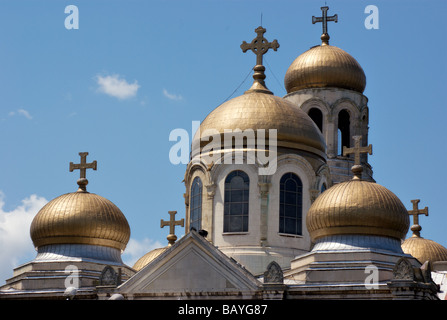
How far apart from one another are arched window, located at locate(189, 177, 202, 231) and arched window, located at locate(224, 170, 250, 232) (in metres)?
1.34

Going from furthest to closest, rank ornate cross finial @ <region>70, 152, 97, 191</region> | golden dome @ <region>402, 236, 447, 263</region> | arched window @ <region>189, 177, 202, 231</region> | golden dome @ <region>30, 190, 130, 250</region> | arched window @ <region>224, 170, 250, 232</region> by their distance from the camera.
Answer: golden dome @ <region>402, 236, 447, 263</region> < ornate cross finial @ <region>70, 152, 97, 191</region> < arched window @ <region>189, 177, 202, 231</region> < golden dome @ <region>30, 190, 130, 250</region> < arched window @ <region>224, 170, 250, 232</region>

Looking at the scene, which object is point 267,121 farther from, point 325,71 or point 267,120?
point 325,71

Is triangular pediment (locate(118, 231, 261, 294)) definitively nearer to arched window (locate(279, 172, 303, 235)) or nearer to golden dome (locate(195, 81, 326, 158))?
arched window (locate(279, 172, 303, 235))

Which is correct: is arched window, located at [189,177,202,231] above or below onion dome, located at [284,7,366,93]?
below

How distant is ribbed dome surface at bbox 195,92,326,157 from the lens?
40.1 meters

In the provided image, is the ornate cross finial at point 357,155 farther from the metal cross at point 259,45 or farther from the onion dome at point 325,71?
the onion dome at point 325,71

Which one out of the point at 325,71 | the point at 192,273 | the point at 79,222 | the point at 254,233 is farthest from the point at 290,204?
the point at 325,71

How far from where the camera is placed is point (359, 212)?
36156mm

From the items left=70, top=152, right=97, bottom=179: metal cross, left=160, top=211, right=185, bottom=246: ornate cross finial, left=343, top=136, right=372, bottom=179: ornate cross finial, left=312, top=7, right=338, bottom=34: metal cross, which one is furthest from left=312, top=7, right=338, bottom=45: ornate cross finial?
left=70, top=152, right=97, bottom=179: metal cross

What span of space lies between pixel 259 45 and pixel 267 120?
4.09 metres

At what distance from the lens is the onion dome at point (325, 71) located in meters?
50.9

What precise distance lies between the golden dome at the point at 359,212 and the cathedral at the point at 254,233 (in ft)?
0.12
